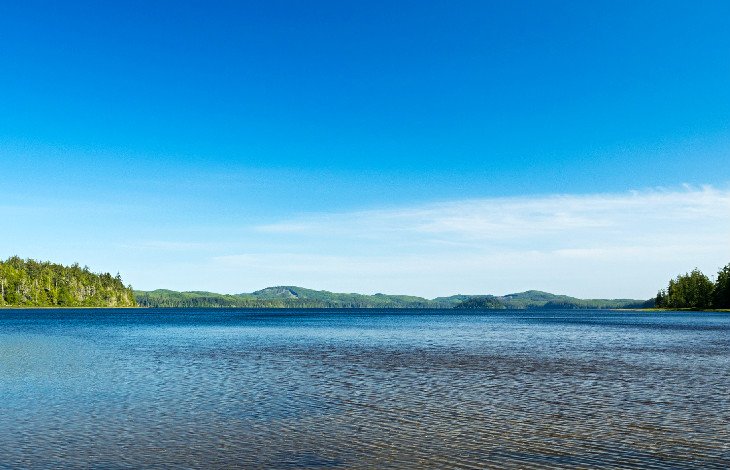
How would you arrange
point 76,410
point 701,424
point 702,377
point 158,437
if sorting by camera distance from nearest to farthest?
point 158,437 → point 701,424 → point 76,410 → point 702,377

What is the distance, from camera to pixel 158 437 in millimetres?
23859

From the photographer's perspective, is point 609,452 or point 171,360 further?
point 171,360

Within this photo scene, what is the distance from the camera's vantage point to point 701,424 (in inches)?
1041

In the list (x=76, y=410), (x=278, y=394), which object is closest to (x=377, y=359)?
(x=278, y=394)

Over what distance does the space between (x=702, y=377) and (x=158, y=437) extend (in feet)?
127

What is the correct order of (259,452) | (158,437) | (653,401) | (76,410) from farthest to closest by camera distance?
(653,401) → (76,410) → (158,437) → (259,452)

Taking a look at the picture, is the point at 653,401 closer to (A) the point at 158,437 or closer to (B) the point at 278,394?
(B) the point at 278,394

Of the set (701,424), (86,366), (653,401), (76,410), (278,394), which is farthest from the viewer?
(86,366)

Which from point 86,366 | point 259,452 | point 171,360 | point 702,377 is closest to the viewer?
point 259,452

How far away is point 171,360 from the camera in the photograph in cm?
5616

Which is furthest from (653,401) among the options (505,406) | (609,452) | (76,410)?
(76,410)

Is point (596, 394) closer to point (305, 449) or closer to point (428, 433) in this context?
point (428, 433)

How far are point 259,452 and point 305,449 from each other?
170 cm

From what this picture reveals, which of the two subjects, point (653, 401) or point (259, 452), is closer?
point (259, 452)
